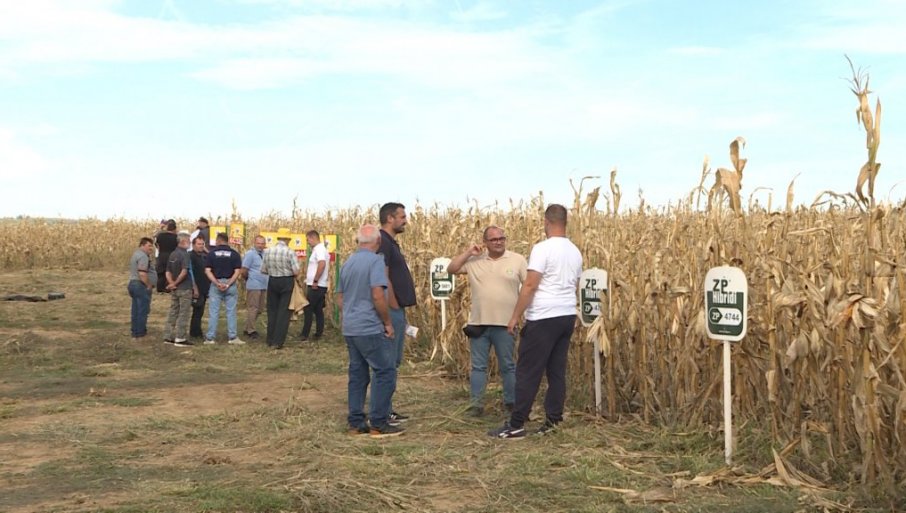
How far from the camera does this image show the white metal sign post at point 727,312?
7.04 metres

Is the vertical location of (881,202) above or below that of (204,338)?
above

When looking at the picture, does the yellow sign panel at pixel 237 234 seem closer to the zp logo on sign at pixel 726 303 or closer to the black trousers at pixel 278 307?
the black trousers at pixel 278 307

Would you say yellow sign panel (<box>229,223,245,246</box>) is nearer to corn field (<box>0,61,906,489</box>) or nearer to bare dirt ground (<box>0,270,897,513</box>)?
bare dirt ground (<box>0,270,897,513</box>)

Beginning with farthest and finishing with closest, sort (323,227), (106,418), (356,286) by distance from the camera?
(323,227) → (106,418) → (356,286)

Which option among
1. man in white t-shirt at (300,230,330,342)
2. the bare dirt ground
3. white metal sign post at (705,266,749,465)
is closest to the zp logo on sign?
white metal sign post at (705,266,749,465)

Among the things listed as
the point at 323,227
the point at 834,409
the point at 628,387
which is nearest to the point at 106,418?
the point at 628,387

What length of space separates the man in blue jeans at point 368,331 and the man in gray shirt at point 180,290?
7.33m

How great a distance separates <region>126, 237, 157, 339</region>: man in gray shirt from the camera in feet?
51.1

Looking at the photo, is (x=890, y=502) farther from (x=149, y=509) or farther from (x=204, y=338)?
(x=204, y=338)

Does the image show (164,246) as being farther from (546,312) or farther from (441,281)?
(546,312)

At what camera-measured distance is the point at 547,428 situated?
8.47 metres

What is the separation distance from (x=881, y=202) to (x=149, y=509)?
5.25m

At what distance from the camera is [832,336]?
258 inches

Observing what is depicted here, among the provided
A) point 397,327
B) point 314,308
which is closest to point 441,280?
point 397,327
